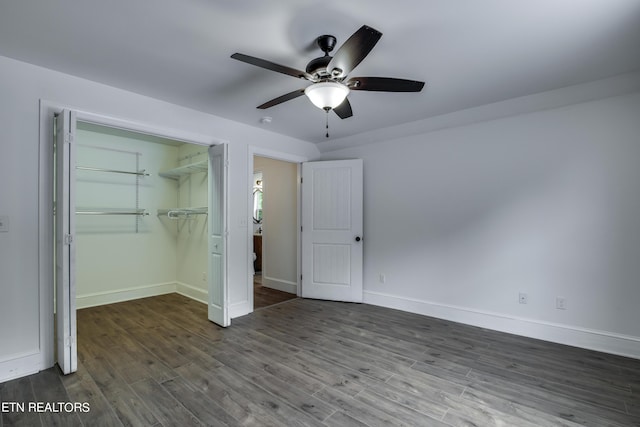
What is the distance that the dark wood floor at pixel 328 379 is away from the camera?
194 cm

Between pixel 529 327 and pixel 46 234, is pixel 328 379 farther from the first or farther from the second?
pixel 46 234

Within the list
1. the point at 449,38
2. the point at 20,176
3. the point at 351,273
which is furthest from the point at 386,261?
the point at 20,176

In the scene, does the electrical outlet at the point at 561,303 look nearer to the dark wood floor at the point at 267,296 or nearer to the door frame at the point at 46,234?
the dark wood floor at the point at 267,296

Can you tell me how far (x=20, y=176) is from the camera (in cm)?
246

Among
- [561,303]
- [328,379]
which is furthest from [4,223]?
[561,303]

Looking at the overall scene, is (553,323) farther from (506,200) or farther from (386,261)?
(386,261)

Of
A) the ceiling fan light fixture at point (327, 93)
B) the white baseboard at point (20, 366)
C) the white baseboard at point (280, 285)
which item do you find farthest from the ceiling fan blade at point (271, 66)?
the white baseboard at point (280, 285)

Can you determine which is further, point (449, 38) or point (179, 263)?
point (179, 263)

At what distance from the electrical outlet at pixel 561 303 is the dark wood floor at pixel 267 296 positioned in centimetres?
339

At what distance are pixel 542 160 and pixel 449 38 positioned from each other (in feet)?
6.17

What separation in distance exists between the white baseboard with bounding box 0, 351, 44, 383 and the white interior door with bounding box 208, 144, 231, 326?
61.6 inches

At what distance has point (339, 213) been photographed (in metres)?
4.64

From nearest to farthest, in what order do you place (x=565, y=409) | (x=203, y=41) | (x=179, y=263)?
(x=565, y=409) < (x=203, y=41) < (x=179, y=263)

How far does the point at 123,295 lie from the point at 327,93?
175 inches
